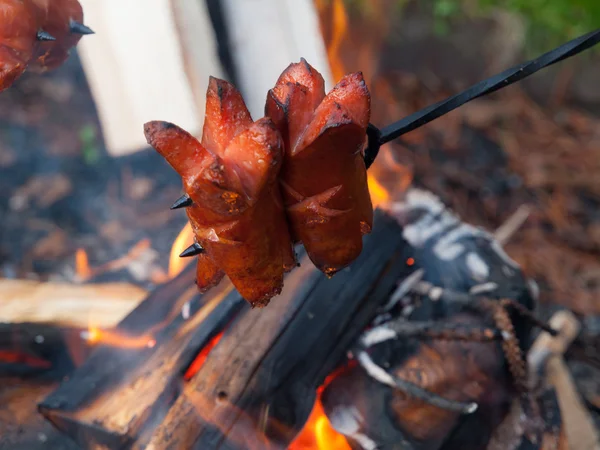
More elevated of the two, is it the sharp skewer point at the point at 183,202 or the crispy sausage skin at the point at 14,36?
the crispy sausage skin at the point at 14,36

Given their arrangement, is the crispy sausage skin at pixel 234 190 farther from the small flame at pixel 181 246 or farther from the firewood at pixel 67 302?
the firewood at pixel 67 302

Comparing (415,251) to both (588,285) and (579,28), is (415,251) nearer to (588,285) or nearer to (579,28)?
(588,285)

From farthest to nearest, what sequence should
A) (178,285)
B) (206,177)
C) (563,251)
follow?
(563,251), (178,285), (206,177)

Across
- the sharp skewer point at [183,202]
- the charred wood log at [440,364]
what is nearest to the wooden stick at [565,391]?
the charred wood log at [440,364]

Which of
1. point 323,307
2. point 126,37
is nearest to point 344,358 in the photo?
point 323,307

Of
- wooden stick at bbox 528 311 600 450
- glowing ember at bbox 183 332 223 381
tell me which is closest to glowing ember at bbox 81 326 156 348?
glowing ember at bbox 183 332 223 381
